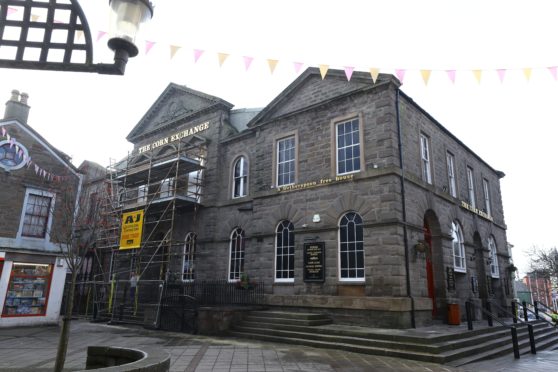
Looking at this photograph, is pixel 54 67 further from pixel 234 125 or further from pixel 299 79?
pixel 234 125

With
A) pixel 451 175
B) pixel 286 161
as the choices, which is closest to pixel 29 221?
pixel 286 161

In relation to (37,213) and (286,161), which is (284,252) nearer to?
(286,161)

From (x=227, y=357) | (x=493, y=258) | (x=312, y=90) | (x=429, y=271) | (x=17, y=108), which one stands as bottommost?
(x=227, y=357)

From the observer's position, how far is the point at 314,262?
44.1ft

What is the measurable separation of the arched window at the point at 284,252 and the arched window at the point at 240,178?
3230 millimetres

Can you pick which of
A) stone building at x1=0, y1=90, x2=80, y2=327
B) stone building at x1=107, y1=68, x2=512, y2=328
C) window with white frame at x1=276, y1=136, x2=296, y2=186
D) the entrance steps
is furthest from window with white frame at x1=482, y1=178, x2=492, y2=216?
stone building at x1=0, y1=90, x2=80, y2=327

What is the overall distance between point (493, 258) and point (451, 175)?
5842 mm

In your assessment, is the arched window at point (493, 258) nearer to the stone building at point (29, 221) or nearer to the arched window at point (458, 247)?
the arched window at point (458, 247)

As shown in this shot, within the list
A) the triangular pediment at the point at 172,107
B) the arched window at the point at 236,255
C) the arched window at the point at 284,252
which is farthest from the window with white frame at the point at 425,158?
the triangular pediment at the point at 172,107

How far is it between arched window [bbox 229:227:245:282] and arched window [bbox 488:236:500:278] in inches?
470

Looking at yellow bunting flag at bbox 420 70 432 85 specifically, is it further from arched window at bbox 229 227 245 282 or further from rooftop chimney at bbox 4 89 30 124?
rooftop chimney at bbox 4 89 30 124

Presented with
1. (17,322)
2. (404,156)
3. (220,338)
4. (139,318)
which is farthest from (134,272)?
(404,156)

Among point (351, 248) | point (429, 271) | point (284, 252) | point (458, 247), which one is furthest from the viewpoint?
point (458, 247)

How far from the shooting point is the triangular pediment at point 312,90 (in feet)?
46.6
